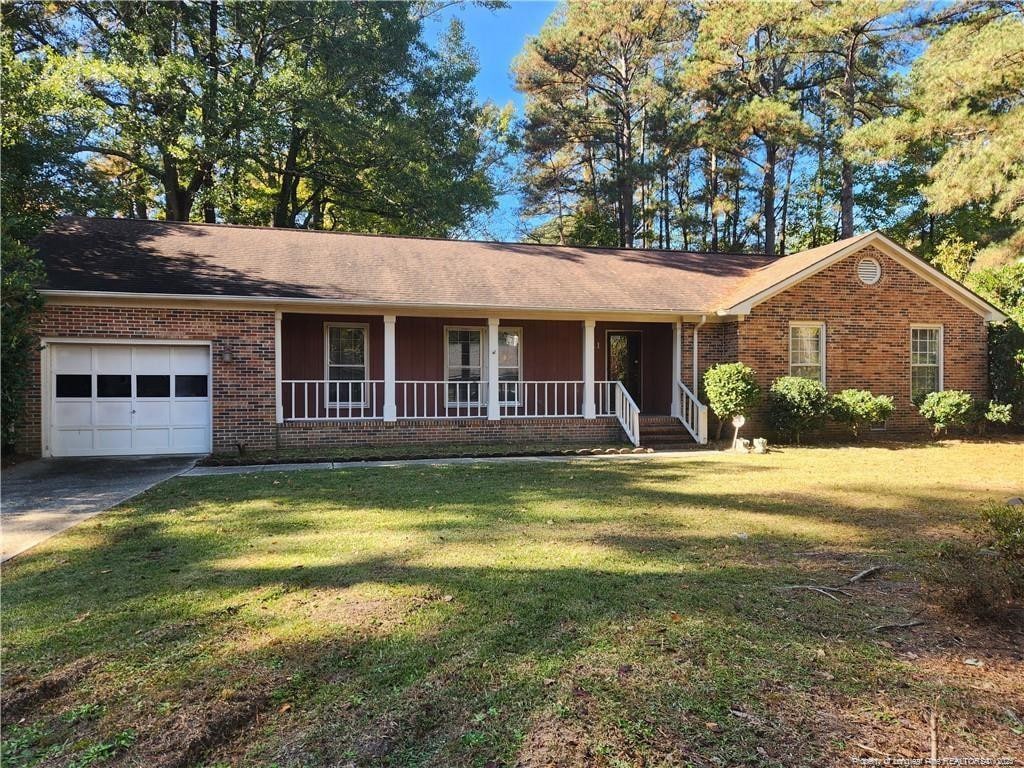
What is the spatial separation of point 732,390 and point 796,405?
1518 mm

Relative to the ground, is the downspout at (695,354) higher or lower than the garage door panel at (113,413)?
higher

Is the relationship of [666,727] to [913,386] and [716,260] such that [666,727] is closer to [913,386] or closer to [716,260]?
[913,386]

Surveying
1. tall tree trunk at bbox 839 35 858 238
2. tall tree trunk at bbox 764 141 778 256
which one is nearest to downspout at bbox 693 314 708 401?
tall tree trunk at bbox 839 35 858 238

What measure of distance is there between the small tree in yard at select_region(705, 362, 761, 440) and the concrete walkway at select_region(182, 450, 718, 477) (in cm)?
112

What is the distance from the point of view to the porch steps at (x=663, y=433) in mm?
13008

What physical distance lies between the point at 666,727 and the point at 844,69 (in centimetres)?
3201

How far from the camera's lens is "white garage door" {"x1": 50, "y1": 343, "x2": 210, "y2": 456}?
10719mm

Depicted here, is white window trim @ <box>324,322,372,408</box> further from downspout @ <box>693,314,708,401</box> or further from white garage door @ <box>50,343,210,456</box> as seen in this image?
downspout @ <box>693,314,708,401</box>

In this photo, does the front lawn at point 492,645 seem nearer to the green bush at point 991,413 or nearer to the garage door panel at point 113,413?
the garage door panel at point 113,413

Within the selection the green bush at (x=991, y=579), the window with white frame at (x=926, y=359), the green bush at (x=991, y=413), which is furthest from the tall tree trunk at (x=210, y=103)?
the green bush at (x=991, y=413)

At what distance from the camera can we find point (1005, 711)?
8.80ft

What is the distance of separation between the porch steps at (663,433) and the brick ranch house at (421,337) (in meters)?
0.06

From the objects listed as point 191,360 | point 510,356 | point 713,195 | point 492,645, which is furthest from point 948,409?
point 713,195

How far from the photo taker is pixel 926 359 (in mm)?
14406
